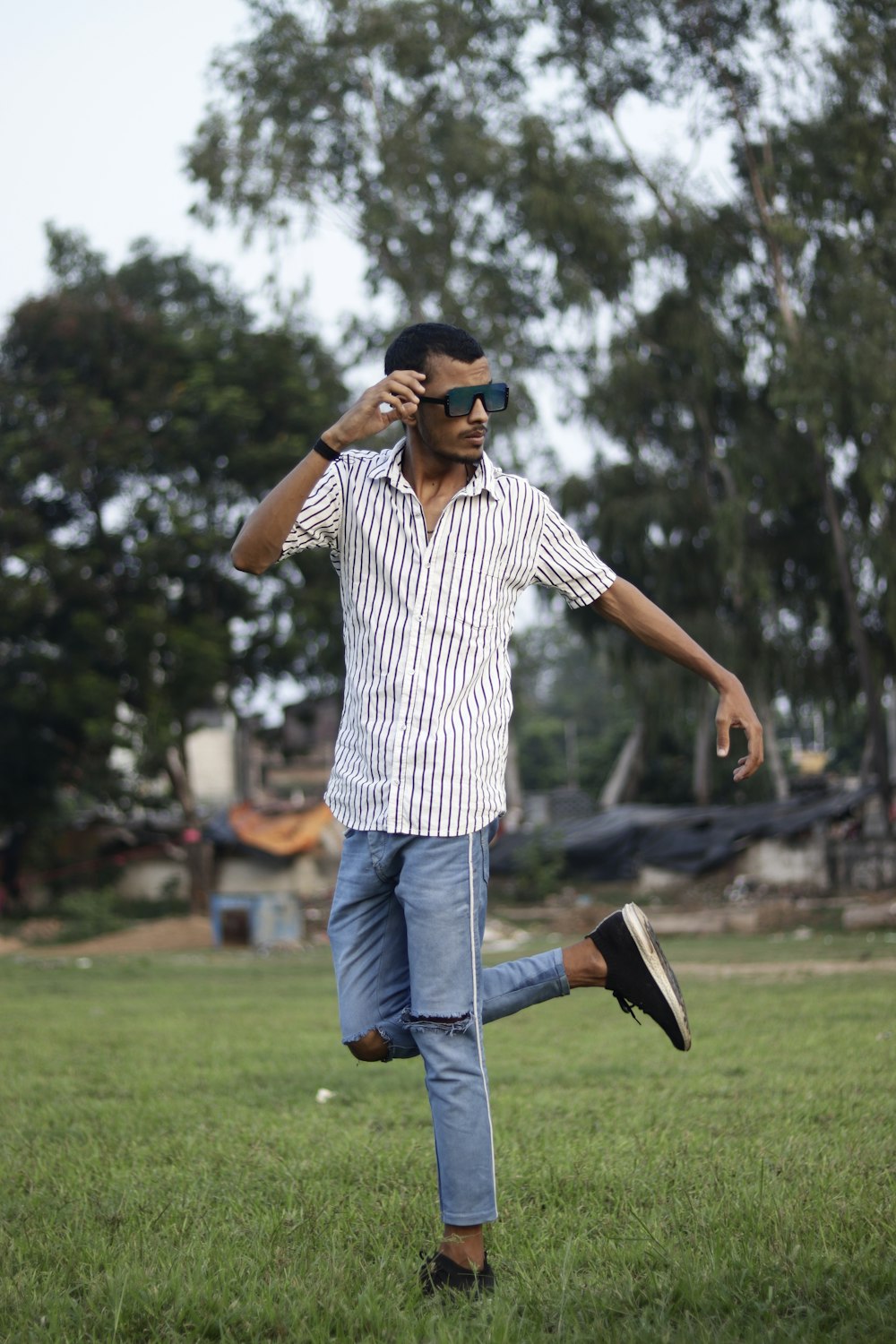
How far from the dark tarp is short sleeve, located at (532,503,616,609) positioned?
75.2 feet

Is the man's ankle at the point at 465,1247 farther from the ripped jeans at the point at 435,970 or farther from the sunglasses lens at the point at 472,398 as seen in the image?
the sunglasses lens at the point at 472,398

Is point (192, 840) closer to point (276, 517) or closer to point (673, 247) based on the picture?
point (673, 247)

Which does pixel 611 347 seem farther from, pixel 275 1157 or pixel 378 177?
pixel 275 1157

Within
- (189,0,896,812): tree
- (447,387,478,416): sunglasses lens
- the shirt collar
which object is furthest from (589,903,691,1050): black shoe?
(189,0,896,812): tree

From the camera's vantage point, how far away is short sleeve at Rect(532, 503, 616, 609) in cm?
392

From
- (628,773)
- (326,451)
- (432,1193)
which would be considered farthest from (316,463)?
(628,773)

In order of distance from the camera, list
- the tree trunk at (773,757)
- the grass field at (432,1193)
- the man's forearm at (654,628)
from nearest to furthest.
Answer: the grass field at (432,1193)
the man's forearm at (654,628)
the tree trunk at (773,757)

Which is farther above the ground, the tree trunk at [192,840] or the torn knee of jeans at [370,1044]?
the tree trunk at [192,840]

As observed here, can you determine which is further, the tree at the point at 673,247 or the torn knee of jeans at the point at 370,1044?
the tree at the point at 673,247

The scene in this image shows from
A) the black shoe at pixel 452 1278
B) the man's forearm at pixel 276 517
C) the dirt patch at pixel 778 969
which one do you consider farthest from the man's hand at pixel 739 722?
the dirt patch at pixel 778 969

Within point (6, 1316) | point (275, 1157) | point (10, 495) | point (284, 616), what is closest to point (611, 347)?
point (284, 616)

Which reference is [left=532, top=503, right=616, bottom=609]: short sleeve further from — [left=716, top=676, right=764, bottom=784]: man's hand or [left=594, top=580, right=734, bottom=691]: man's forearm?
[left=716, top=676, right=764, bottom=784]: man's hand

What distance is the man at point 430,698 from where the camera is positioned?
351cm

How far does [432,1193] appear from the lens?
427 cm
